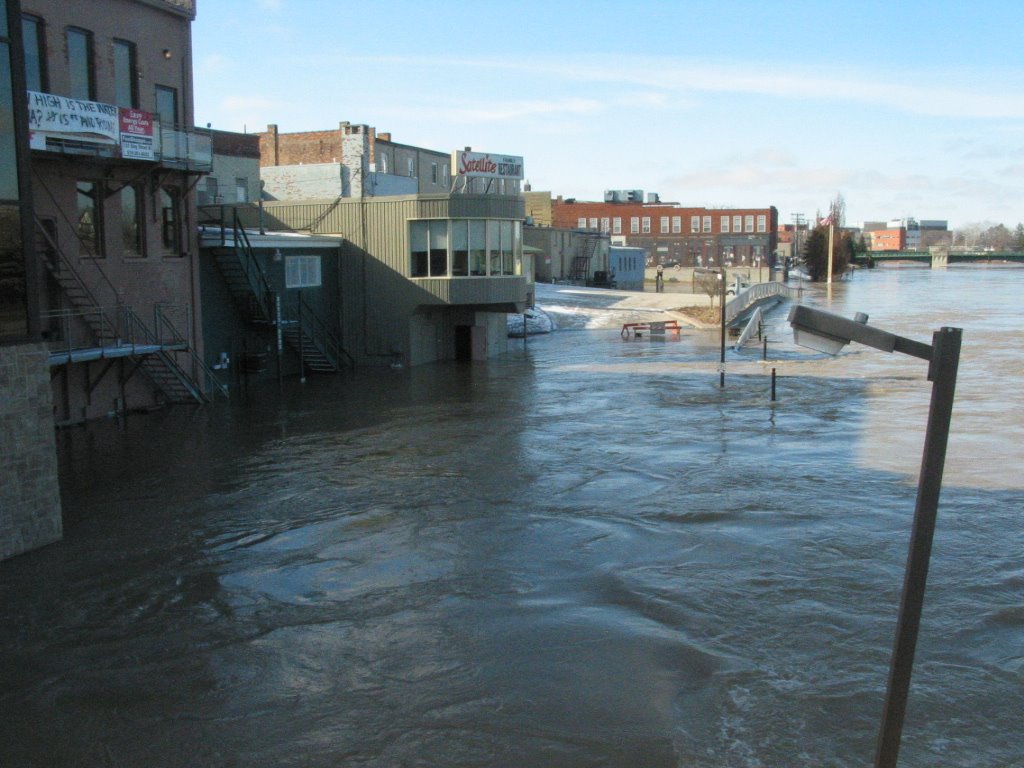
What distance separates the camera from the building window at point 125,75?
27547mm

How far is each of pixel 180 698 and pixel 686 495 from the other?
1125cm

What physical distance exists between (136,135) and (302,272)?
12.2 meters

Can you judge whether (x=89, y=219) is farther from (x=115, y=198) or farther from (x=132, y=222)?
(x=132, y=222)

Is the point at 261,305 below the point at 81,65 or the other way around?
below

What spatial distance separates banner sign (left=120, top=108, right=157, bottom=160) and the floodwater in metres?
6.92

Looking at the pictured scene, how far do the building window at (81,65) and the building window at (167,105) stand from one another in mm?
2444

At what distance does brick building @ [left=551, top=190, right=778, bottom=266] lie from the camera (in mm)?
137875

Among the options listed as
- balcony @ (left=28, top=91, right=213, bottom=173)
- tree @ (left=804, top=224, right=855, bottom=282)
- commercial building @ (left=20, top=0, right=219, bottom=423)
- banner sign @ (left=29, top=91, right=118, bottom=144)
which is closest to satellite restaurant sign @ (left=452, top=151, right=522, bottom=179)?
commercial building @ (left=20, top=0, right=219, bottom=423)

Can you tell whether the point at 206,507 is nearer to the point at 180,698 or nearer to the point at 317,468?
the point at 317,468

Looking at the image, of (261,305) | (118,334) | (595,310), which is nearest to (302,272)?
(261,305)

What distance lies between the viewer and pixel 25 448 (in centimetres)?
1548

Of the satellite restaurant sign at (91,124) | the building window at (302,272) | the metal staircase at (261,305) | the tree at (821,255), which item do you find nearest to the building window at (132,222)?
the satellite restaurant sign at (91,124)

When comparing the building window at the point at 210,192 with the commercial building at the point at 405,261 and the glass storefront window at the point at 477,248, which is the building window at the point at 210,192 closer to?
the commercial building at the point at 405,261

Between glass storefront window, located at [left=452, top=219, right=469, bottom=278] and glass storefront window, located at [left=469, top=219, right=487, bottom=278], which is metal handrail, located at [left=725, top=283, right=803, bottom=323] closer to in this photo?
glass storefront window, located at [left=469, top=219, right=487, bottom=278]
